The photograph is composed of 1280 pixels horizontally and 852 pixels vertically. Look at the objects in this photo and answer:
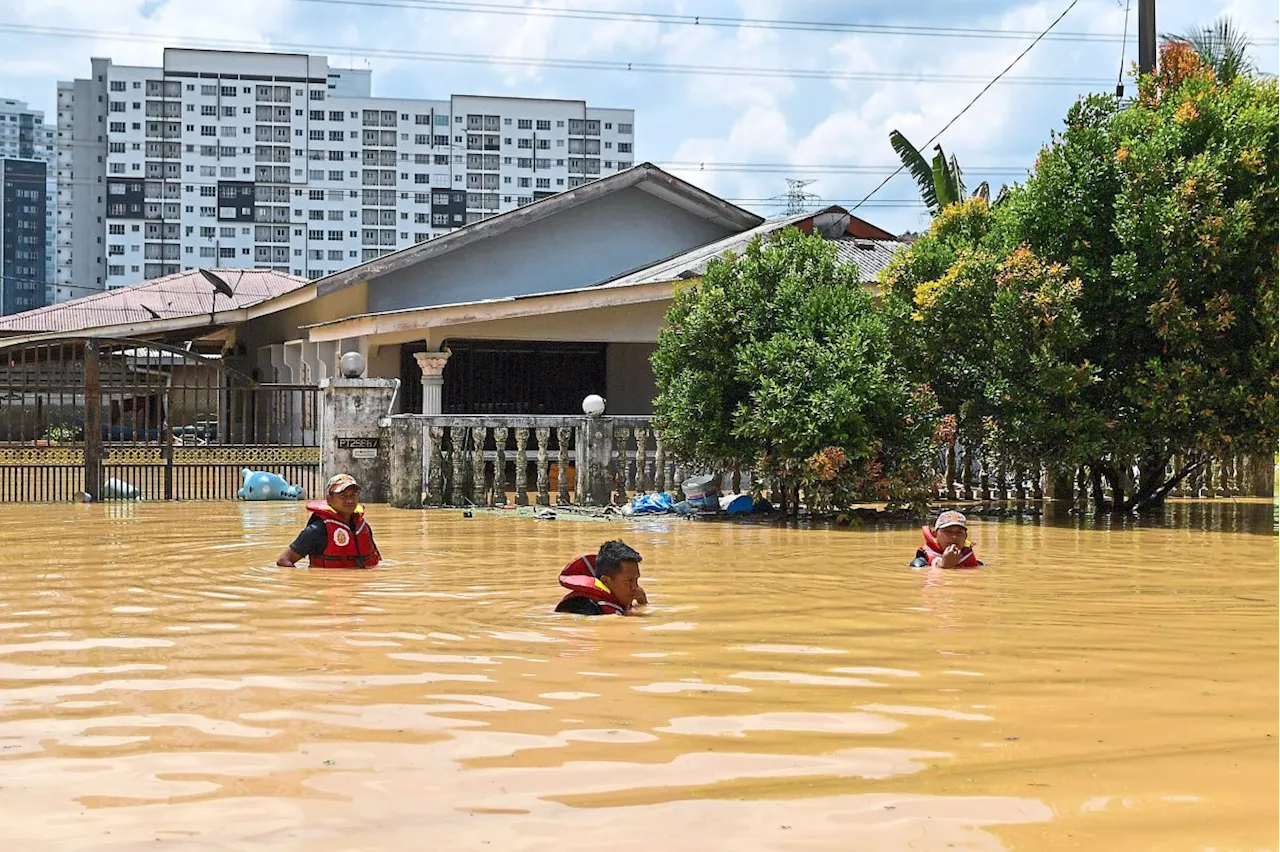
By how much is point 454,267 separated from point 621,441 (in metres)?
8.85

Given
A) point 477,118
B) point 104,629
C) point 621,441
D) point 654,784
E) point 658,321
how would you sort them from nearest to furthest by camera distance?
1. point 654,784
2. point 104,629
3. point 621,441
4. point 658,321
5. point 477,118

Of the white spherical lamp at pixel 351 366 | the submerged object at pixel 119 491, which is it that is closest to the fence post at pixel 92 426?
the submerged object at pixel 119 491


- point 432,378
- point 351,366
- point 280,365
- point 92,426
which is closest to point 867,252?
point 432,378

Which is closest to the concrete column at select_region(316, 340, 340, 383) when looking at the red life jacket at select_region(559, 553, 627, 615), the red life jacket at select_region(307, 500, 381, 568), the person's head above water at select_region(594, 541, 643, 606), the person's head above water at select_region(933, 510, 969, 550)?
the red life jacket at select_region(307, 500, 381, 568)

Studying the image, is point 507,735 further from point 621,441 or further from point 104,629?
point 621,441

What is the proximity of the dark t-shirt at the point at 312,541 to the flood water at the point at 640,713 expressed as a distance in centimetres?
36

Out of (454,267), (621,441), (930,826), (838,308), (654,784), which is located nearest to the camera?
(930,826)

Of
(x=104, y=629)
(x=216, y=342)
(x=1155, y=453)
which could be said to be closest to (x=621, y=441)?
(x=1155, y=453)

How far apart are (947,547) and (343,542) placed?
4577mm

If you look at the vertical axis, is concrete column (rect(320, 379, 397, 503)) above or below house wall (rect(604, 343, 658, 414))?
below

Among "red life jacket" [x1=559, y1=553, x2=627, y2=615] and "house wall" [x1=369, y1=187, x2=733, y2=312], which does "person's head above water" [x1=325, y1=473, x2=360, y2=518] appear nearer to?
"red life jacket" [x1=559, y1=553, x2=627, y2=615]

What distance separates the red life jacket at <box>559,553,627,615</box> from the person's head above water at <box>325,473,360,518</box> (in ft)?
8.14

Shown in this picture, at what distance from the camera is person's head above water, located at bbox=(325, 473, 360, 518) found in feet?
35.1

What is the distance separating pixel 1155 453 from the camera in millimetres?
17812
